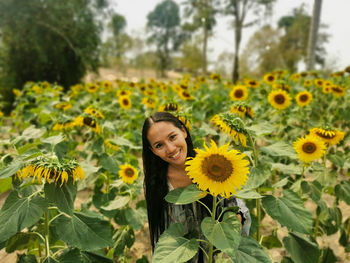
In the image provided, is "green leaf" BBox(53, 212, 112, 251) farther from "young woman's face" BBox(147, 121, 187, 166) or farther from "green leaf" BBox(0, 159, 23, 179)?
"young woman's face" BBox(147, 121, 187, 166)

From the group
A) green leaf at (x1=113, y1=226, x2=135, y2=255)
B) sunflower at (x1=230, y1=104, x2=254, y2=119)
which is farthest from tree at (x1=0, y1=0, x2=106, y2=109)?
sunflower at (x1=230, y1=104, x2=254, y2=119)

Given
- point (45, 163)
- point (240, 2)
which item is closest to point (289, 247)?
point (45, 163)

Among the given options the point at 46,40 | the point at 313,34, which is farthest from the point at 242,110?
the point at 46,40

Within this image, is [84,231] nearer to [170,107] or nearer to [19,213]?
[19,213]

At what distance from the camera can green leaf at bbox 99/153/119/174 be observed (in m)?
2.05

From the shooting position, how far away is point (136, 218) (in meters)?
2.00

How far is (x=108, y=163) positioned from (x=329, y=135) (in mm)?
1717

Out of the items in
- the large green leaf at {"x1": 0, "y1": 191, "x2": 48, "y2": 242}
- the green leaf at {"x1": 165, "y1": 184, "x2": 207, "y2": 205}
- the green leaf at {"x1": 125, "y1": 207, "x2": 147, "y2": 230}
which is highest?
the green leaf at {"x1": 165, "y1": 184, "x2": 207, "y2": 205}

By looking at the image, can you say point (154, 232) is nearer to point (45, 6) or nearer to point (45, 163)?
point (45, 163)

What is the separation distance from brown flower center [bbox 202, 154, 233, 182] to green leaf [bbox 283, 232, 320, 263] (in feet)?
2.71

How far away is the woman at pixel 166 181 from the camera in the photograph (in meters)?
1.44

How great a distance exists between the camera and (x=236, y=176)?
3.43ft

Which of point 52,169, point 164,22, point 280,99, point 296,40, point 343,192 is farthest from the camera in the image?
point 164,22

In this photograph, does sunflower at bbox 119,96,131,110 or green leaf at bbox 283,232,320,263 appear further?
sunflower at bbox 119,96,131,110
